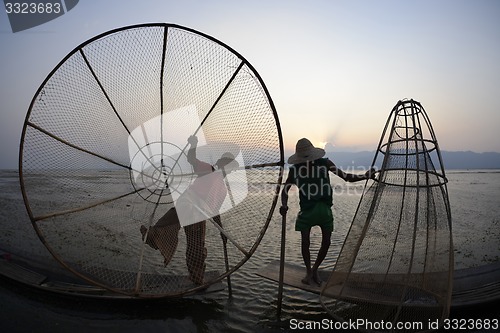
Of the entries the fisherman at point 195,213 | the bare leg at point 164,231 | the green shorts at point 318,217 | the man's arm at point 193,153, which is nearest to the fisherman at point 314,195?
the green shorts at point 318,217

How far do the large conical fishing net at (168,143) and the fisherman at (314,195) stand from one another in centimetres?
46

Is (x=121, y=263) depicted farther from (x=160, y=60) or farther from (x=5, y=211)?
(x=5, y=211)

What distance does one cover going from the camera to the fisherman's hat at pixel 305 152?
3635 mm

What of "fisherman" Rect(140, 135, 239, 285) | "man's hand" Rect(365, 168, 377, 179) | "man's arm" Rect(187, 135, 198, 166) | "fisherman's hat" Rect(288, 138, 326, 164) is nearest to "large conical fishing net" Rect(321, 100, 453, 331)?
"man's hand" Rect(365, 168, 377, 179)

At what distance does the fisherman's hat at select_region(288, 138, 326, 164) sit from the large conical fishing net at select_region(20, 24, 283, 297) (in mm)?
442

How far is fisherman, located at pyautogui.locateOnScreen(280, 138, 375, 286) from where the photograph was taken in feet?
11.9

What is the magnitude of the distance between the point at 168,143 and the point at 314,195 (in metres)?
2.15

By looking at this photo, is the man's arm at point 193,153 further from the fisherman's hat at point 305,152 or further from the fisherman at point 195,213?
the fisherman's hat at point 305,152

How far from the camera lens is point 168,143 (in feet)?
13.5

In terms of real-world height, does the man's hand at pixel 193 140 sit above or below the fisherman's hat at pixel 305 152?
above

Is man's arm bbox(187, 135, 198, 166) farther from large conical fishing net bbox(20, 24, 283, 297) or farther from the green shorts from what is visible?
the green shorts

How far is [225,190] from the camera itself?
3.95 meters

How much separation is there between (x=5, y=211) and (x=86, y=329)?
28.5 feet

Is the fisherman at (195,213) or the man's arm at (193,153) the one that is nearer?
the fisherman at (195,213)
